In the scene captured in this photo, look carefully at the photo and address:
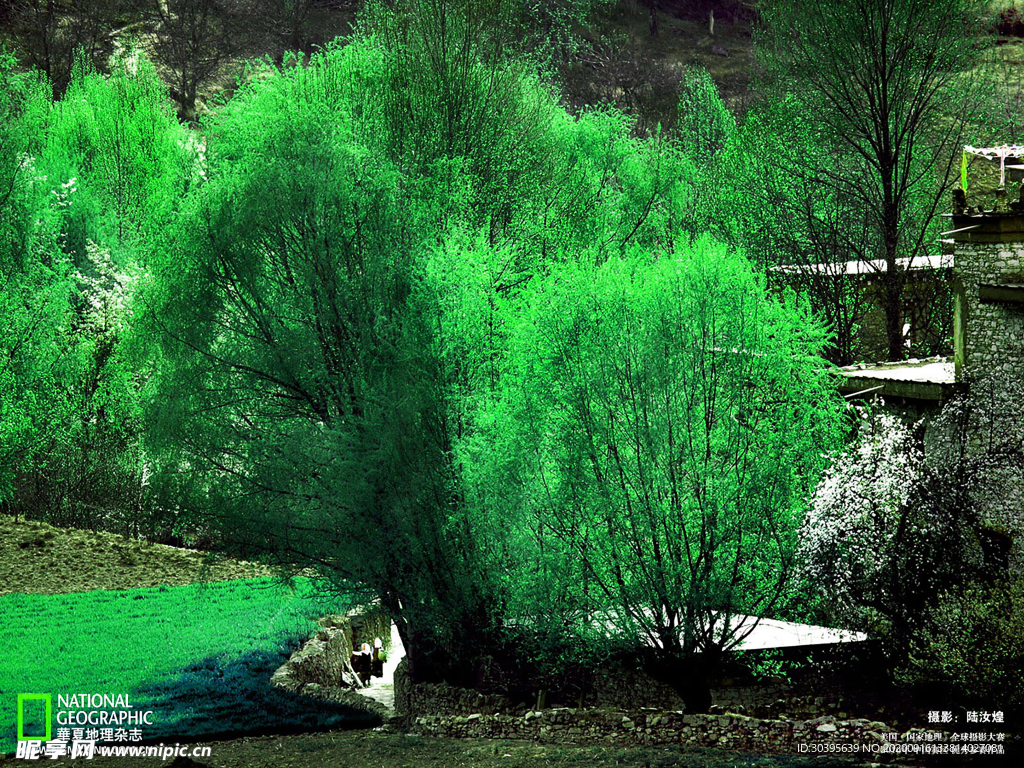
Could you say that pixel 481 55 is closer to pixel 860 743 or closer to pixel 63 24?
pixel 860 743

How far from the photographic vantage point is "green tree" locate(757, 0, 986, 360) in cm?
2752

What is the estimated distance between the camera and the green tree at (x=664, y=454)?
16906 mm

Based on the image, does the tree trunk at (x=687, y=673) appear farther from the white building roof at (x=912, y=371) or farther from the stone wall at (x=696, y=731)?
the white building roof at (x=912, y=371)

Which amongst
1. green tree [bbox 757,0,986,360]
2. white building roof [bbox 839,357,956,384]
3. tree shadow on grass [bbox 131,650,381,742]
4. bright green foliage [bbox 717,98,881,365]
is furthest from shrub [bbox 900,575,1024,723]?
bright green foliage [bbox 717,98,881,365]

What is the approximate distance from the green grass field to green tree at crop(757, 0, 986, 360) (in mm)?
17599

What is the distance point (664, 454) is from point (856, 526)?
10.4 feet

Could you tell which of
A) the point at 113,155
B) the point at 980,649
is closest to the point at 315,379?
the point at 980,649

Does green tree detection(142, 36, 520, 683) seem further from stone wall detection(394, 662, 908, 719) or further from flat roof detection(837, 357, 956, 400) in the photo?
flat roof detection(837, 357, 956, 400)

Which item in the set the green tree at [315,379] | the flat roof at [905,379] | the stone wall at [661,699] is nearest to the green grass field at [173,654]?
the stone wall at [661,699]

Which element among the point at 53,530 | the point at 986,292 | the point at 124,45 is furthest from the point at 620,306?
the point at 124,45

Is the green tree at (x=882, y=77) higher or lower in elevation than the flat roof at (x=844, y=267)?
higher

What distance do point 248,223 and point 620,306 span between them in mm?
7051

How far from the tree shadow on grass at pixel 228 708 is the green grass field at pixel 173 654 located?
0.02 metres

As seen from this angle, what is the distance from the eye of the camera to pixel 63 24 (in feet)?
224
